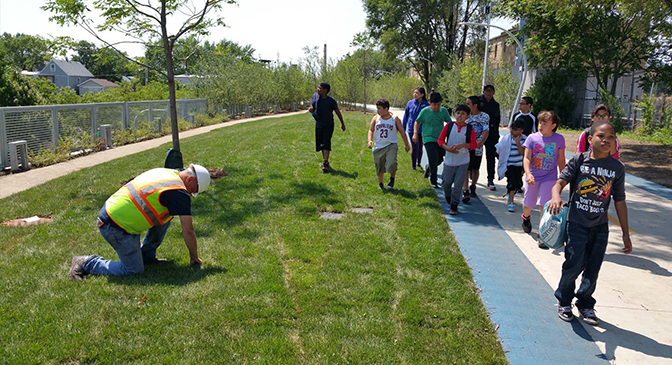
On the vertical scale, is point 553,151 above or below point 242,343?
above

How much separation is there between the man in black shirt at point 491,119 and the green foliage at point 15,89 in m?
17.3

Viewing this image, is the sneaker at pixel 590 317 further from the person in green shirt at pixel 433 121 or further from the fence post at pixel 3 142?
the fence post at pixel 3 142

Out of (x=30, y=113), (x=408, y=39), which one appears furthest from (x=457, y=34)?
(x=30, y=113)

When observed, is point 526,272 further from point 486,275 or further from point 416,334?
point 416,334

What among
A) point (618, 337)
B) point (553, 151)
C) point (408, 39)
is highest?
point (408, 39)

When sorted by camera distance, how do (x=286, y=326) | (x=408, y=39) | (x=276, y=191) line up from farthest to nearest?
(x=408, y=39) → (x=276, y=191) → (x=286, y=326)

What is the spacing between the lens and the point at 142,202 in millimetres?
4344

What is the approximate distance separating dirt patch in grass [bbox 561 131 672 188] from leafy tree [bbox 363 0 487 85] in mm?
24743

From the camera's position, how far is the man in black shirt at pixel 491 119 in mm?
8812

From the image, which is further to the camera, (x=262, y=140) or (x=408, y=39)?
(x=408, y=39)

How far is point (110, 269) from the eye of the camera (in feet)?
15.1

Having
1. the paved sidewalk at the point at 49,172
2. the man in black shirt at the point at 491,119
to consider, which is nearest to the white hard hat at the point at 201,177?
the man in black shirt at the point at 491,119

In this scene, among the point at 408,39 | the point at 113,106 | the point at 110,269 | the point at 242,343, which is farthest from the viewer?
the point at 408,39

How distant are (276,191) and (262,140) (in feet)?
21.9
